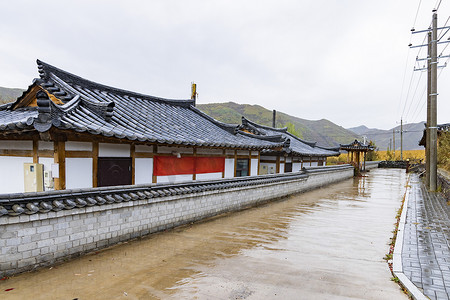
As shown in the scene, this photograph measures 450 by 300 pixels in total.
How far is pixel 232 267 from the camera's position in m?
6.33

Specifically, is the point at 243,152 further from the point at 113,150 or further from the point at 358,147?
the point at 358,147

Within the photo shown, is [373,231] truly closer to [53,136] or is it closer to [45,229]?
[45,229]

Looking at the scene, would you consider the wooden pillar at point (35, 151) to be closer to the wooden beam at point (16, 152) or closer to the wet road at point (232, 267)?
the wooden beam at point (16, 152)

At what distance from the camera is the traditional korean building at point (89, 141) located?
7228 mm

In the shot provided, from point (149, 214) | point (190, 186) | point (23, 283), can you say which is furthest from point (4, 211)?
point (190, 186)

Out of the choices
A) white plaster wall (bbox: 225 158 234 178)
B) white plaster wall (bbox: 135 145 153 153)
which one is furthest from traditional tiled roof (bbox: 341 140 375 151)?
white plaster wall (bbox: 135 145 153 153)

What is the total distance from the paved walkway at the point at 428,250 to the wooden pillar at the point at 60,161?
28.0 feet

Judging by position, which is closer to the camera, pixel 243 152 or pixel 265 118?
pixel 243 152

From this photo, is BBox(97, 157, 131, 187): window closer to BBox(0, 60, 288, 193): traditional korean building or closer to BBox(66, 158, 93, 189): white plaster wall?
BBox(0, 60, 288, 193): traditional korean building

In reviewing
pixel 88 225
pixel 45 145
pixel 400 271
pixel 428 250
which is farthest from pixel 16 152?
pixel 428 250

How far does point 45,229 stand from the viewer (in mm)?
5852

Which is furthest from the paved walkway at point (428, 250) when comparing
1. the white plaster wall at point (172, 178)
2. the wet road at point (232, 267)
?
the white plaster wall at point (172, 178)

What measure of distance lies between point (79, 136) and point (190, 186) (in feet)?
13.6

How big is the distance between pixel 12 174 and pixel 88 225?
404cm
